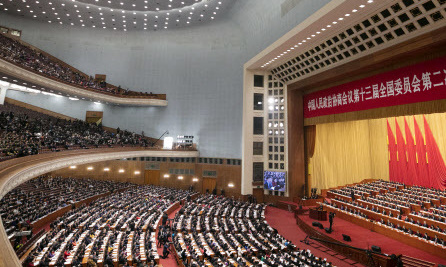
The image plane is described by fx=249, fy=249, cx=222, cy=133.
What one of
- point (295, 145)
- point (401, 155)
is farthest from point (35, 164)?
point (401, 155)

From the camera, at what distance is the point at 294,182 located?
19.2 metres

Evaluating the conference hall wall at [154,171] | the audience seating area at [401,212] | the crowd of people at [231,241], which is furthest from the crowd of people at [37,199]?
the audience seating area at [401,212]

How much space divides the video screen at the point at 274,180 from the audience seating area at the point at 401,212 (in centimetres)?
361

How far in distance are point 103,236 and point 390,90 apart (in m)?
15.6

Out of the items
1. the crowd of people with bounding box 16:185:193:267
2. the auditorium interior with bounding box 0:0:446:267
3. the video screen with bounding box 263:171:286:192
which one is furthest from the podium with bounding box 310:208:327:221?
the crowd of people with bounding box 16:185:193:267

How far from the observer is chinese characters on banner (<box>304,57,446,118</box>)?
37.3 ft

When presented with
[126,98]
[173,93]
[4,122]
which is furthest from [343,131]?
[4,122]

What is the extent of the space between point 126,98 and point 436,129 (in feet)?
86.0

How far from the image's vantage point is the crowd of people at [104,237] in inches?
325

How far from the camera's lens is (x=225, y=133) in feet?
78.3

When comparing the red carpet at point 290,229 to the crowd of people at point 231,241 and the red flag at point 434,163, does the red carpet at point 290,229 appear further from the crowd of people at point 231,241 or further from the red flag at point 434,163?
the red flag at point 434,163

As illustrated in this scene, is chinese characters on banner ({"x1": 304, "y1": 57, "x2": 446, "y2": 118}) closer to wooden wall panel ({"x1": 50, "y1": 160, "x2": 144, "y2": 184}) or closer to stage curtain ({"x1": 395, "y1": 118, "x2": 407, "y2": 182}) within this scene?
stage curtain ({"x1": 395, "y1": 118, "x2": 407, "y2": 182})

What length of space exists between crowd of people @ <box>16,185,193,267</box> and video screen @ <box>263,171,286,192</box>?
8.24 m

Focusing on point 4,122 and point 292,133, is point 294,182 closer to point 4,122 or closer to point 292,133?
point 292,133
